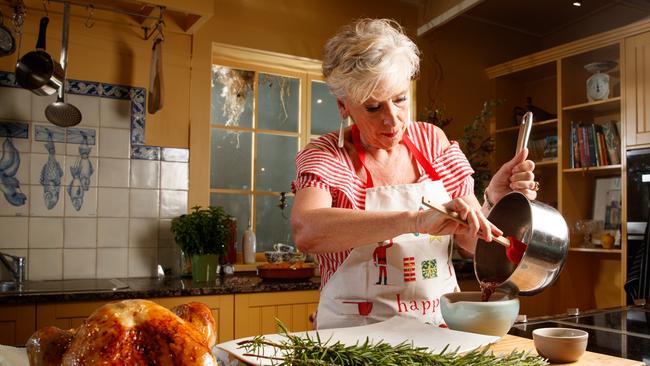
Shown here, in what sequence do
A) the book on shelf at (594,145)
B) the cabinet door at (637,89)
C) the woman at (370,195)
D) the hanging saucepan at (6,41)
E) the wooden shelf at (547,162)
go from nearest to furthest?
the woman at (370,195) < the hanging saucepan at (6,41) < the cabinet door at (637,89) < the book on shelf at (594,145) < the wooden shelf at (547,162)

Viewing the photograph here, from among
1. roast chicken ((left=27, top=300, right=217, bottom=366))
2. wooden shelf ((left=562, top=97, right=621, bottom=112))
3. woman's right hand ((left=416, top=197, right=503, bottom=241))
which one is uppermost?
wooden shelf ((left=562, top=97, right=621, bottom=112))

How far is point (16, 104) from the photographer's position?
2740 mm

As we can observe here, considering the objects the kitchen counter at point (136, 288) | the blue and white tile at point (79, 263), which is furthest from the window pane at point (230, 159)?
the blue and white tile at point (79, 263)

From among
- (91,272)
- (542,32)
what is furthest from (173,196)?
(542,32)

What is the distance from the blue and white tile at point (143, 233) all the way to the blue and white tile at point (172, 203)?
72 millimetres

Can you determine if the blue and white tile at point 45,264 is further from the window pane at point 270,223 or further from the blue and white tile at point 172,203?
the window pane at point 270,223

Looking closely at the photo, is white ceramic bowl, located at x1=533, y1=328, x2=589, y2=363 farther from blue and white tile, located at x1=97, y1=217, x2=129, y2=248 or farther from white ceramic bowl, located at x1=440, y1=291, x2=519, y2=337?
blue and white tile, located at x1=97, y1=217, x2=129, y2=248

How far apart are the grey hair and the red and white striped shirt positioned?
0.16m

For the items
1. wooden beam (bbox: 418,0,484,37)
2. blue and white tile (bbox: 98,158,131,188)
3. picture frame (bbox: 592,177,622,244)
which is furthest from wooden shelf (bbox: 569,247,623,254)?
blue and white tile (bbox: 98,158,131,188)

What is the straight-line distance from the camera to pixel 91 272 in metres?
2.88

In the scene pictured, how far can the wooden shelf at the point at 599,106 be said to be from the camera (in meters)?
3.45

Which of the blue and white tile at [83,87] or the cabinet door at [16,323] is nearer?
the cabinet door at [16,323]

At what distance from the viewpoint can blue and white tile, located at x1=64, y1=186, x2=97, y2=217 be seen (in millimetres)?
2840

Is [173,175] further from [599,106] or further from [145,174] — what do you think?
[599,106]
